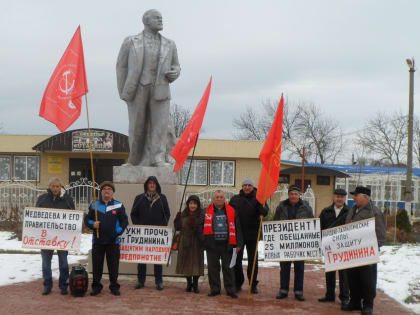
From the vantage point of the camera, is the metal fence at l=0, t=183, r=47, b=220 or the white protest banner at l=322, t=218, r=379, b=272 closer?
the white protest banner at l=322, t=218, r=379, b=272

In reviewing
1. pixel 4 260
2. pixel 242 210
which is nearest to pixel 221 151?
pixel 4 260

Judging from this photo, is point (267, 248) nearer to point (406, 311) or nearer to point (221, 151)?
point (406, 311)

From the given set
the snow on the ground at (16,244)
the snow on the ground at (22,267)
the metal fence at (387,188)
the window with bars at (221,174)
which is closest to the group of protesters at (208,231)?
the snow on the ground at (22,267)

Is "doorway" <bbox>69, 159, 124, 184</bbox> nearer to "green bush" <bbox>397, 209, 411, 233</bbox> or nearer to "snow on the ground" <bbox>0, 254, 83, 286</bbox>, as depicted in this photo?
"snow on the ground" <bbox>0, 254, 83, 286</bbox>

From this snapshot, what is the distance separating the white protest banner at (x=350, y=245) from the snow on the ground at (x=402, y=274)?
4.27 feet

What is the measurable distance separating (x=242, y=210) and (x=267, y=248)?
26.6 inches

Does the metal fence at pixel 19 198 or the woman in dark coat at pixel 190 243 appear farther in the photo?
the metal fence at pixel 19 198

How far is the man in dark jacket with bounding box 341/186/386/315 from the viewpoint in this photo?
632 cm

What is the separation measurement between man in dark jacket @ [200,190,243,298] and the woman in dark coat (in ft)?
0.63

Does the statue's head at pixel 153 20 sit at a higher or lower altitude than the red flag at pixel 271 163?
higher

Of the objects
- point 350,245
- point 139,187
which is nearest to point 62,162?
point 139,187

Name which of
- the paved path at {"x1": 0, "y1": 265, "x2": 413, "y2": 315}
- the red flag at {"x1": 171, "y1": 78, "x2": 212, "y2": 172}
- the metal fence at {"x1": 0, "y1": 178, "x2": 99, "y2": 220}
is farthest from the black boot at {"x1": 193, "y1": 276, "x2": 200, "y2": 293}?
the metal fence at {"x1": 0, "y1": 178, "x2": 99, "y2": 220}

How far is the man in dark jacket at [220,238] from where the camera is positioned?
712 centimetres

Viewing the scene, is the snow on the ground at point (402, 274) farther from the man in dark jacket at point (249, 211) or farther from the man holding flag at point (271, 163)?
the man holding flag at point (271, 163)
